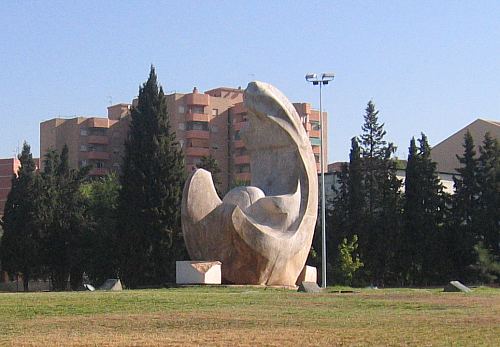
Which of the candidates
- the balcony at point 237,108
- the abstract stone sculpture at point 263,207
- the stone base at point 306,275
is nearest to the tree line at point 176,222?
the stone base at point 306,275

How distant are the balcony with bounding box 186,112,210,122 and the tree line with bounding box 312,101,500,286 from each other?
3811 centimetres

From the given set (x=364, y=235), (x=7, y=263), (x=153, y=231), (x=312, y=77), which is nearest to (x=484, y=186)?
(x=364, y=235)

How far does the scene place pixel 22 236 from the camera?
4659 centimetres

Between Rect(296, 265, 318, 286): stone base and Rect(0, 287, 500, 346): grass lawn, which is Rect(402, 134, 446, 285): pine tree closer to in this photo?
Rect(296, 265, 318, 286): stone base

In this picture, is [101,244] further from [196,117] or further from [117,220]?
[196,117]

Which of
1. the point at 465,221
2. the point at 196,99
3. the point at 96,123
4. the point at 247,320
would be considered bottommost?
the point at 247,320

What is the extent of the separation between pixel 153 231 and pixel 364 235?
1124 centimetres

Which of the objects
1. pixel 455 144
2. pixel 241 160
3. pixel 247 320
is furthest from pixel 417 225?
pixel 241 160

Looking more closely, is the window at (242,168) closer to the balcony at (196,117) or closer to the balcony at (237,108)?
the balcony at (237,108)

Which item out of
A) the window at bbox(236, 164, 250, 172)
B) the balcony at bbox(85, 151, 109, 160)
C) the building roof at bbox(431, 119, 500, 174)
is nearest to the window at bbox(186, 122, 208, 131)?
the window at bbox(236, 164, 250, 172)

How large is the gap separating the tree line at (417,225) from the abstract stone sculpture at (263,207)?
1238 centimetres

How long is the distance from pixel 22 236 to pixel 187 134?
41.9 m

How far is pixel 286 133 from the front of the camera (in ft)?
108

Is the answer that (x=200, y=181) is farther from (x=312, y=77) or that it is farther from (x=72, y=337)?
(x=72, y=337)
